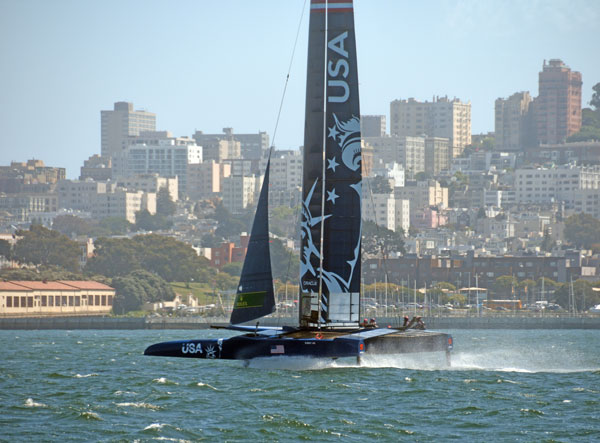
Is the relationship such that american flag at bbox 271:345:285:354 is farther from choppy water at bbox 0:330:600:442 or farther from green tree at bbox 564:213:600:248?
green tree at bbox 564:213:600:248

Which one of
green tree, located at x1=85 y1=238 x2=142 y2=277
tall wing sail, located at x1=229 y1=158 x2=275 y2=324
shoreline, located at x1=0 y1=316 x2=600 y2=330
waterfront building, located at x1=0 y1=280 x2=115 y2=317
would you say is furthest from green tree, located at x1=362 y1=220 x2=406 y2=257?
tall wing sail, located at x1=229 y1=158 x2=275 y2=324

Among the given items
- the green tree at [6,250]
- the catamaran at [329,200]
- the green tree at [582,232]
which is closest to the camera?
the catamaran at [329,200]

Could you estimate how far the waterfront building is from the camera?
3937 inches

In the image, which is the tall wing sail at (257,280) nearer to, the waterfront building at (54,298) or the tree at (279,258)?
the waterfront building at (54,298)

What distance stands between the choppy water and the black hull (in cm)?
41

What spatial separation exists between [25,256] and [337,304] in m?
99.4

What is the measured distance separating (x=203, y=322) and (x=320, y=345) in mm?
63963

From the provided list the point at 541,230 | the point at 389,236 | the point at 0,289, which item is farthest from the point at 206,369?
the point at 541,230

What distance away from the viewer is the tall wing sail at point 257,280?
31.4 meters

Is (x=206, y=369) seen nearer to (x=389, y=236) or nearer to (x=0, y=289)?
(x=0, y=289)

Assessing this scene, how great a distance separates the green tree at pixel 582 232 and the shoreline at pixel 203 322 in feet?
223

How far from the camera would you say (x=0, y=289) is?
99438 millimetres

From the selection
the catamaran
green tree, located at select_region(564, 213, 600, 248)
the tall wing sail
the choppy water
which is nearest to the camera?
the choppy water

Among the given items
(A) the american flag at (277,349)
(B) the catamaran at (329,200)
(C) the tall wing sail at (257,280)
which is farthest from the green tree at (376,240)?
(A) the american flag at (277,349)
